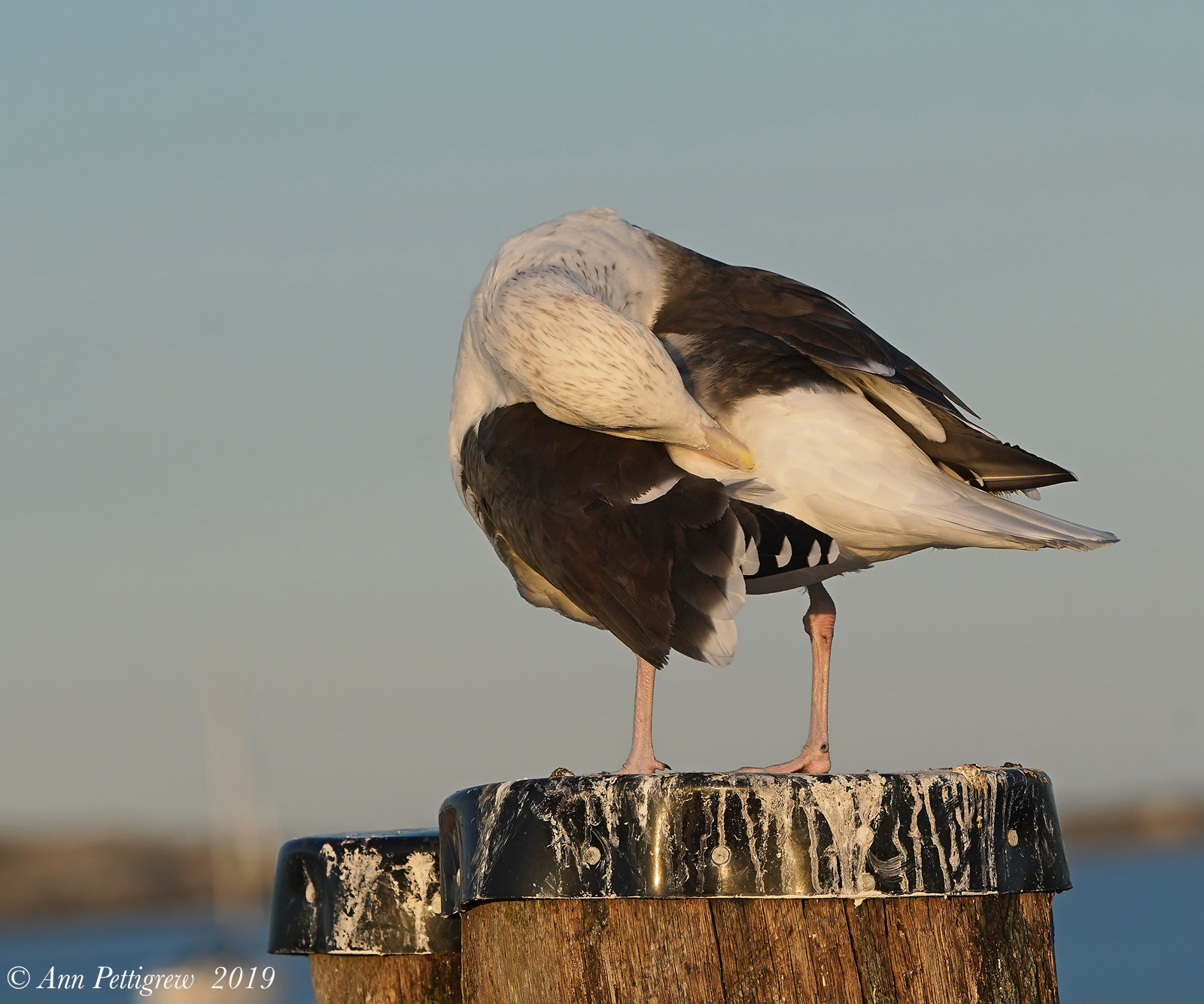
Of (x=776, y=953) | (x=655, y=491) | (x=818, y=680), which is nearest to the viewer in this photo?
(x=776, y=953)

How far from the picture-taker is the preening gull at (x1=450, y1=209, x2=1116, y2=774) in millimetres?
4207

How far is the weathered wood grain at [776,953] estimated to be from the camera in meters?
2.80

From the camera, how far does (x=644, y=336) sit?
508 centimetres

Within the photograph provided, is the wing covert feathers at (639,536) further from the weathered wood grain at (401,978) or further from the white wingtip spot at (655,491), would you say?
the weathered wood grain at (401,978)

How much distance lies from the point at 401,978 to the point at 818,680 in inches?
81.4

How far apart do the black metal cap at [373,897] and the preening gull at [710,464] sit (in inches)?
31.6

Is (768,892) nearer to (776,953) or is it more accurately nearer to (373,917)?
(776,953)

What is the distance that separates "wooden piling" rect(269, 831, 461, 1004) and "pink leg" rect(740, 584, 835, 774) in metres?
1.26

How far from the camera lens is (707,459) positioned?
15.5ft

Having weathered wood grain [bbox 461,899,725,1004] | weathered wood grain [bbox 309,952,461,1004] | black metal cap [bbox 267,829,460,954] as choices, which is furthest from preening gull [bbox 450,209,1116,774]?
weathered wood grain [bbox 461,899,725,1004]

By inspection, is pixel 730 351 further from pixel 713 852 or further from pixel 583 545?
pixel 713 852

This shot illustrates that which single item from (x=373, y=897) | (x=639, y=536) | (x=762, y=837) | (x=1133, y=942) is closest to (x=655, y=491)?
Answer: (x=639, y=536)

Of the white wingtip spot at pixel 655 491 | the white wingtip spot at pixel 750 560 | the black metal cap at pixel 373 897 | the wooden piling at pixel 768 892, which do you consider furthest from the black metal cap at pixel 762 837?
the white wingtip spot at pixel 655 491

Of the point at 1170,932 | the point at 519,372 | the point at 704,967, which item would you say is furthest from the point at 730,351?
the point at 1170,932
